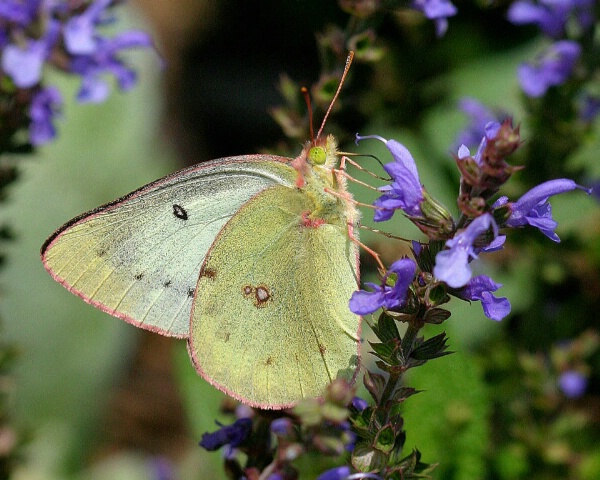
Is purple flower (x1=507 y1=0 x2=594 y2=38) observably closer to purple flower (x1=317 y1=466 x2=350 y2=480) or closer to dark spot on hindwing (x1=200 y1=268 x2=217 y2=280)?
dark spot on hindwing (x1=200 y1=268 x2=217 y2=280)

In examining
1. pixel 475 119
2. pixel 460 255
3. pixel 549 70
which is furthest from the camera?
pixel 475 119

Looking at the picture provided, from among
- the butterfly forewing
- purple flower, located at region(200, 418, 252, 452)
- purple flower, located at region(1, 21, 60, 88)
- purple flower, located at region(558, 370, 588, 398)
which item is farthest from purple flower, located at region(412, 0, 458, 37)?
purple flower, located at region(558, 370, 588, 398)

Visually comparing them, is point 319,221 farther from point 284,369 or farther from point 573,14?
point 573,14

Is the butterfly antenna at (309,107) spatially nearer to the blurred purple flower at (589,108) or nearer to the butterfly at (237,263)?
the butterfly at (237,263)

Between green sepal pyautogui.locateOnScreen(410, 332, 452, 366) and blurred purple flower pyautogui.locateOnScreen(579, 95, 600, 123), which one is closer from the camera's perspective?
green sepal pyautogui.locateOnScreen(410, 332, 452, 366)

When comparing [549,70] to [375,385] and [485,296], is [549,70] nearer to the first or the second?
[485,296]

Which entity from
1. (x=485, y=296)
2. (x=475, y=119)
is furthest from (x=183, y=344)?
(x=475, y=119)
